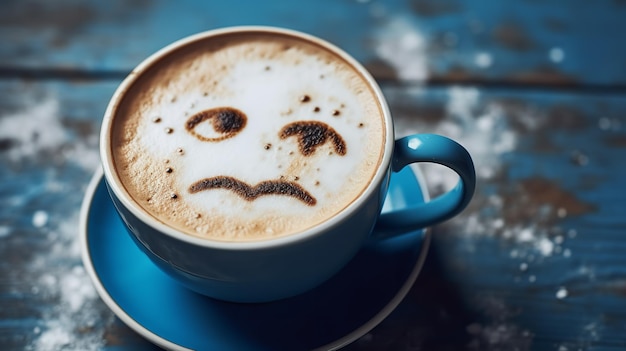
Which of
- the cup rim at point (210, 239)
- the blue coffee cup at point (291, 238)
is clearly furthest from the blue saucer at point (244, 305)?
the cup rim at point (210, 239)

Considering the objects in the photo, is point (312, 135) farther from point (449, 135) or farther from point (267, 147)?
point (449, 135)

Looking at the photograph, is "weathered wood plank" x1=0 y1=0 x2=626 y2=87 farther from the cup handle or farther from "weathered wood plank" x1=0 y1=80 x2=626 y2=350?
the cup handle

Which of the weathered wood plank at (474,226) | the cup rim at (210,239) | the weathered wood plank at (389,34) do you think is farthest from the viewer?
the weathered wood plank at (389,34)

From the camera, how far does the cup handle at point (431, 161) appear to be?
0.69 metres

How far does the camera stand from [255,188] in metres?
0.68

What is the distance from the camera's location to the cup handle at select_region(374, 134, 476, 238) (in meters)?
0.69

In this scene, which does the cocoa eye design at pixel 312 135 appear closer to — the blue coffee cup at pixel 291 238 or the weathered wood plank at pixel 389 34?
the blue coffee cup at pixel 291 238

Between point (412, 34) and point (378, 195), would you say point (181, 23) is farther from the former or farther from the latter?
point (378, 195)

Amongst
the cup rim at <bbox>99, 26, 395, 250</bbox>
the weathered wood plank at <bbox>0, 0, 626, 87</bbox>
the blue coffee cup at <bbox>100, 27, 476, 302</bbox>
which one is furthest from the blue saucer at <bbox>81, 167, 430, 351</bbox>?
the weathered wood plank at <bbox>0, 0, 626, 87</bbox>

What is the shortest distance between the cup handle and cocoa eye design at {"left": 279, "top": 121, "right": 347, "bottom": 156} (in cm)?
6

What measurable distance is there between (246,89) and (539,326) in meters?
0.47

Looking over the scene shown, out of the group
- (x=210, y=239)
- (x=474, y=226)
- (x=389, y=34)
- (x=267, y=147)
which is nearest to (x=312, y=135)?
(x=267, y=147)

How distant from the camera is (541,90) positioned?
41.9 inches

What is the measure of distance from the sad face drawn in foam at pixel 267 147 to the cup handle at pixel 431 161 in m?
0.07
